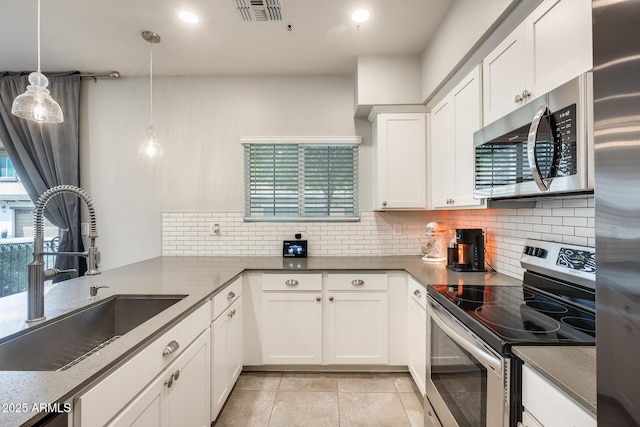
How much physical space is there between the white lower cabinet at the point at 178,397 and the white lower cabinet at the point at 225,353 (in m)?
0.10

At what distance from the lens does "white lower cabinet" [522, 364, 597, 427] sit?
745 mm

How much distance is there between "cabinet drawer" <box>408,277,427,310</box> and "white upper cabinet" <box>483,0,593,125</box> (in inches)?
43.3

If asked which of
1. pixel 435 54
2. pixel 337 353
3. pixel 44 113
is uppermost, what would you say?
pixel 435 54

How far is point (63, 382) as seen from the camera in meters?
0.79

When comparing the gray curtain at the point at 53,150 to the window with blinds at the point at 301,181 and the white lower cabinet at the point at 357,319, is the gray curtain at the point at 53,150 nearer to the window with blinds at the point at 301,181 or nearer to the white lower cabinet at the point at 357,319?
the window with blinds at the point at 301,181

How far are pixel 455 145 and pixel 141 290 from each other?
2.19m

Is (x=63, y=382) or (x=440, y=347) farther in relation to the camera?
(x=440, y=347)

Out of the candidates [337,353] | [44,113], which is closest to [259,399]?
[337,353]

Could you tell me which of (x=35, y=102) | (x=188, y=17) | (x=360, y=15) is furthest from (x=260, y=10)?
(x=35, y=102)

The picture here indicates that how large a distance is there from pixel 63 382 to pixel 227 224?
2.24 metres

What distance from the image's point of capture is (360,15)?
2053mm

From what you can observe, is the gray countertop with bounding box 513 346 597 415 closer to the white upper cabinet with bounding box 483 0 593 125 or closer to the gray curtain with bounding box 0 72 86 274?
the white upper cabinet with bounding box 483 0 593 125

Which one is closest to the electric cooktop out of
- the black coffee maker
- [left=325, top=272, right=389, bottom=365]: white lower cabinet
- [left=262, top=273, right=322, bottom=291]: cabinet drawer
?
the black coffee maker

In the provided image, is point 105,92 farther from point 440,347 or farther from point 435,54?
point 440,347
